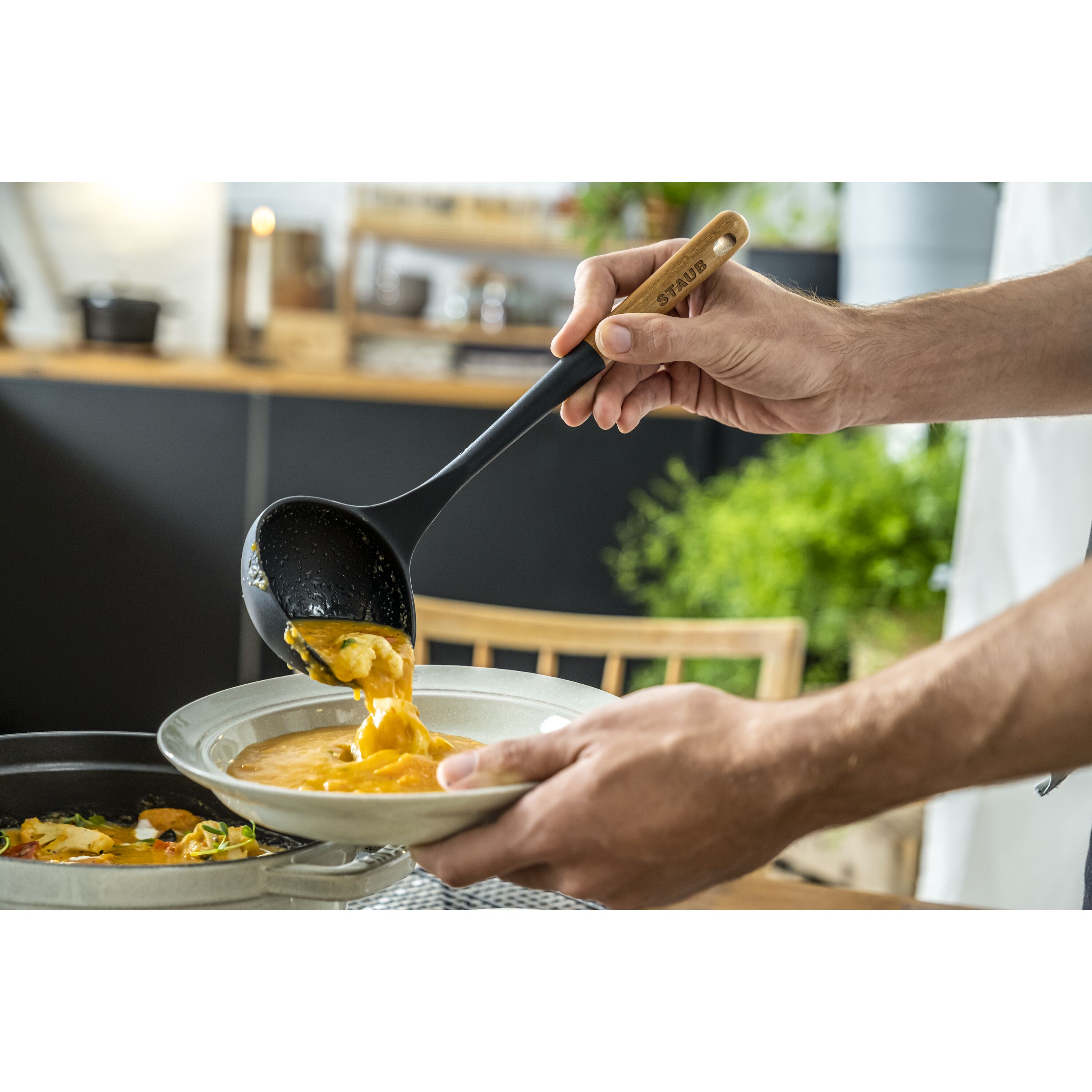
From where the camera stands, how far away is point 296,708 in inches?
31.3

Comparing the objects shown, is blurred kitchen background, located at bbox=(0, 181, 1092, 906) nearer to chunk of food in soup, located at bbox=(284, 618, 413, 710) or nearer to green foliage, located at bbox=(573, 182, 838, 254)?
green foliage, located at bbox=(573, 182, 838, 254)

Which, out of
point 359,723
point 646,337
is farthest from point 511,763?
point 646,337

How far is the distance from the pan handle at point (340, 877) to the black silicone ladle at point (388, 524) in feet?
0.46

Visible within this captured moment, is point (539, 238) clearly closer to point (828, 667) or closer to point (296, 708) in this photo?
point (828, 667)

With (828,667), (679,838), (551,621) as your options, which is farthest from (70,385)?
(828,667)

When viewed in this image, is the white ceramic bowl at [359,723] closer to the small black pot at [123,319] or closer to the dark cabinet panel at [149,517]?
the dark cabinet panel at [149,517]

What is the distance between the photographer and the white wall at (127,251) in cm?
330

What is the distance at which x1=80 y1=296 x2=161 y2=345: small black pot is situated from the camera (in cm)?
179

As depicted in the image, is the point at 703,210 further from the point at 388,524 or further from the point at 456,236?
the point at 388,524

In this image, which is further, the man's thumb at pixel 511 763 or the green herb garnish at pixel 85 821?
the green herb garnish at pixel 85 821

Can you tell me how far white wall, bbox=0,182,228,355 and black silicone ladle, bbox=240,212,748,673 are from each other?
8.97ft

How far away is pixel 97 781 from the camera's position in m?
0.78

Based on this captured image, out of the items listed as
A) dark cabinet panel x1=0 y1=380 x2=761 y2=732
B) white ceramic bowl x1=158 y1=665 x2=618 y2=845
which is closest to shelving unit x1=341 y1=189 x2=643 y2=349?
dark cabinet panel x1=0 y1=380 x2=761 y2=732

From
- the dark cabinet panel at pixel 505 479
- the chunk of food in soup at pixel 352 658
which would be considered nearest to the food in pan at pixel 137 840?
the chunk of food in soup at pixel 352 658
